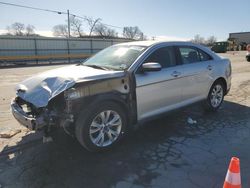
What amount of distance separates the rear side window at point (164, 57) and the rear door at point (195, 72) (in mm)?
267

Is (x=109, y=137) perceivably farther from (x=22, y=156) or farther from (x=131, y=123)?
(x=22, y=156)

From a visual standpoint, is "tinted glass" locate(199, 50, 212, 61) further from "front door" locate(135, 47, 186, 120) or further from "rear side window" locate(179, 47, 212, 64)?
"front door" locate(135, 47, 186, 120)

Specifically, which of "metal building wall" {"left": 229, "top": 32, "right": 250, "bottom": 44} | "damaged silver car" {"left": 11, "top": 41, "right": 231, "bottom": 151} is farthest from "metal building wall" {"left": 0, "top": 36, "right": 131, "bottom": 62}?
"metal building wall" {"left": 229, "top": 32, "right": 250, "bottom": 44}

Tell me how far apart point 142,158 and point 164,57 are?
1983 mm

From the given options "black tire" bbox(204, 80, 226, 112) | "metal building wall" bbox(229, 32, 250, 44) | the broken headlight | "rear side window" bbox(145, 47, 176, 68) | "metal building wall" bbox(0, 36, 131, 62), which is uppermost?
"metal building wall" bbox(229, 32, 250, 44)

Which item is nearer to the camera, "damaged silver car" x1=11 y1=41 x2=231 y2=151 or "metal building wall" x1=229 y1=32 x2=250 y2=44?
"damaged silver car" x1=11 y1=41 x2=231 y2=151

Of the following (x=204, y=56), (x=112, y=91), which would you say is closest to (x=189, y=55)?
(x=204, y=56)

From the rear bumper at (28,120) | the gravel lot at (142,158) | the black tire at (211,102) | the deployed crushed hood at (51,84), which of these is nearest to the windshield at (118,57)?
the deployed crushed hood at (51,84)

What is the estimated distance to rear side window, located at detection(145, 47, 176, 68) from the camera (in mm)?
4512

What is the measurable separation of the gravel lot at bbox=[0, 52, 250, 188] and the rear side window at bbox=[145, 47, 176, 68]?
126cm

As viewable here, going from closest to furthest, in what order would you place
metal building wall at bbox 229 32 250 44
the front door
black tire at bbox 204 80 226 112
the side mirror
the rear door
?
the side mirror → the front door → the rear door → black tire at bbox 204 80 226 112 → metal building wall at bbox 229 32 250 44

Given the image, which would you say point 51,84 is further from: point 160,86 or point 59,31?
Result: point 59,31

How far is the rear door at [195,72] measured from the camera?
5.04 metres

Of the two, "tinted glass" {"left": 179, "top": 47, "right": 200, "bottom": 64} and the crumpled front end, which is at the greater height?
"tinted glass" {"left": 179, "top": 47, "right": 200, "bottom": 64}
